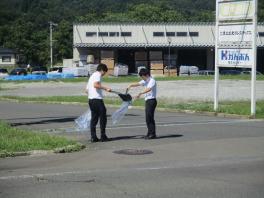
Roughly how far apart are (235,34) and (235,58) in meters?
0.92

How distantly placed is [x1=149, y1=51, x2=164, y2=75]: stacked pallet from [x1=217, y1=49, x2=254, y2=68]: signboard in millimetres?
66887

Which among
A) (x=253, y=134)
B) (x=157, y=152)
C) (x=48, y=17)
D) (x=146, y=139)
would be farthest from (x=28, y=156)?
(x=48, y=17)

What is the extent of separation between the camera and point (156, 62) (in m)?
92.6

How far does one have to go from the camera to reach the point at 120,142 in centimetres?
1459

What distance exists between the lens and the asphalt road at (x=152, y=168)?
862 centimetres

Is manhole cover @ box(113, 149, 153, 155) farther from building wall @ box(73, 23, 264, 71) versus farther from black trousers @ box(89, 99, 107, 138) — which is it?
building wall @ box(73, 23, 264, 71)

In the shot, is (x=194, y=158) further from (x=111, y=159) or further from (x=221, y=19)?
(x=221, y=19)

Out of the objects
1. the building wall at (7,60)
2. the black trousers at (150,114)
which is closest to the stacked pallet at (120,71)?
the building wall at (7,60)

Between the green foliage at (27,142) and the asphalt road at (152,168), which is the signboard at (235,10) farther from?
the green foliage at (27,142)

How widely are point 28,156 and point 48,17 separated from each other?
156007 millimetres

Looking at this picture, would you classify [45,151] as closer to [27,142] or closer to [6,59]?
[27,142]

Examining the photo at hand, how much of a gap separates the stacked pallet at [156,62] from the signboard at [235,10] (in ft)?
220

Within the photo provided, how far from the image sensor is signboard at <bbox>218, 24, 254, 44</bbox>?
22828 mm

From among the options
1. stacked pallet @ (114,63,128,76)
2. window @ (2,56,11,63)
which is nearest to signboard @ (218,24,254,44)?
stacked pallet @ (114,63,128,76)
